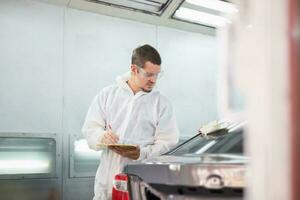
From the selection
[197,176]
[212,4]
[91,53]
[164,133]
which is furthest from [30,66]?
[197,176]

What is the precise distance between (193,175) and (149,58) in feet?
4.91

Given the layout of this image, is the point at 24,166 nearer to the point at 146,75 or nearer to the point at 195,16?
the point at 146,75

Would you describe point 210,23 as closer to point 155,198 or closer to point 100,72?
point 100,72

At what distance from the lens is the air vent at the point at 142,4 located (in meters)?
3.74

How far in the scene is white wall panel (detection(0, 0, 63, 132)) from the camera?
3385 millimetres

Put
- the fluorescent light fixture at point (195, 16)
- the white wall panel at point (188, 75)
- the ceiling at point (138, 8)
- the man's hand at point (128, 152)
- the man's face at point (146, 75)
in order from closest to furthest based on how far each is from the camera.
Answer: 1. the man's hand at point (128, 152)
2. the man's face at point (146, 75)
3. the ceiling at point (138, 8)
4. the fluorescent light fixture at point (195, 16)
5. the white wall panel at point (188, 75)

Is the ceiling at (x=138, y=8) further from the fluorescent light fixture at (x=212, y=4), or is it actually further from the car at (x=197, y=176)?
the car at (x=197, y=176)

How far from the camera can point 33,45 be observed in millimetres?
3531

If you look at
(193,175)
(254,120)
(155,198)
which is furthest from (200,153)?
(254,120)

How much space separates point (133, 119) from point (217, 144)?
95 cm

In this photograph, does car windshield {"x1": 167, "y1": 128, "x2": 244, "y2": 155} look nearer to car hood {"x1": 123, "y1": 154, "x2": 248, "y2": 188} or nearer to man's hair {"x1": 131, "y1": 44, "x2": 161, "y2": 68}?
car hood {"x1": 123, "y1": 154, "x2": 248, "y2": 188}

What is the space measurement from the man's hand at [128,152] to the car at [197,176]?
572 millimetres

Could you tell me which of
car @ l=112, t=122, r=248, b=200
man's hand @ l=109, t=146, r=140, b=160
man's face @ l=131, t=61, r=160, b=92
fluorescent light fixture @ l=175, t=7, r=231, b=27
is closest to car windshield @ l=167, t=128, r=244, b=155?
car @ l=112, t=122, r=248, b=200

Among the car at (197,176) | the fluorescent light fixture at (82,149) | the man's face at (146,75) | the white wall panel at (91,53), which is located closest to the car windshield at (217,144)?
the car at (197,176)
